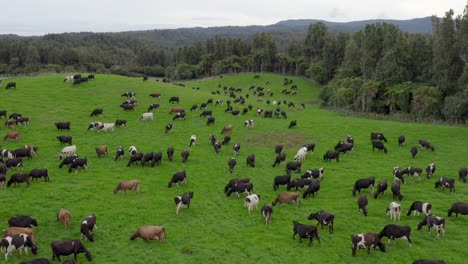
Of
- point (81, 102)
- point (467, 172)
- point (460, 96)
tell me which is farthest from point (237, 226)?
point (460, 96)

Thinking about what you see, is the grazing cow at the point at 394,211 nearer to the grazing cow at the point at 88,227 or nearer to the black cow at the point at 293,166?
the black cow at the point at 293,166

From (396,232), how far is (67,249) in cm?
1730

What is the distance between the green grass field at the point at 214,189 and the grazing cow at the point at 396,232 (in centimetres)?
55

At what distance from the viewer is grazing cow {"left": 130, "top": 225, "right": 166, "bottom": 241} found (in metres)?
22.0

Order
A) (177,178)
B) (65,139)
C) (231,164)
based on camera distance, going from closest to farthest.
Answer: (177,178), (231,164), (65,139)

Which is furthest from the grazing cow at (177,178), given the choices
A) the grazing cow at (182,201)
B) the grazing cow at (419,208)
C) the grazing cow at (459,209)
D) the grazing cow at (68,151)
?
the grazing cow at (459,209)

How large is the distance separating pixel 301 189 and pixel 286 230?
24.0 ft

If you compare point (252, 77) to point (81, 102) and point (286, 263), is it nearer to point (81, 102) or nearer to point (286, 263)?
point (81, 102)

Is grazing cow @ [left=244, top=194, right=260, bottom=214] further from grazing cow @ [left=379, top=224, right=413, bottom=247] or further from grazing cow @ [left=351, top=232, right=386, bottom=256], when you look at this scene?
grazing cow @ [left=379, top=224, right=413, bottom=247]

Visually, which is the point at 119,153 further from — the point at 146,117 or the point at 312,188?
the point at 312,188

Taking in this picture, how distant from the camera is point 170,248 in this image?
2139 centimetres

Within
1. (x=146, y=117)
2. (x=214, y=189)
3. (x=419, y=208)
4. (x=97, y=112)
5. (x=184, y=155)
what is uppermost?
(x=97, y=112)

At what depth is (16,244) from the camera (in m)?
19.7

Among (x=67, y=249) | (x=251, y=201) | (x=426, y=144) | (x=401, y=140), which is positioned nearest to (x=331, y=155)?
(x=401, y=140)
